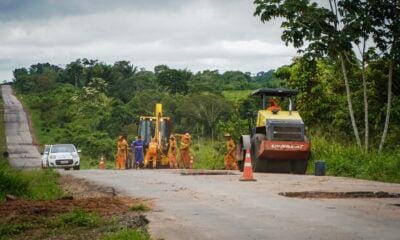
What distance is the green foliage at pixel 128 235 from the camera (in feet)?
29.0

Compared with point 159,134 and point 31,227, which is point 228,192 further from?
point 159,134

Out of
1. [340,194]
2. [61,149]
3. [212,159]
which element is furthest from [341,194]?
[61,149]

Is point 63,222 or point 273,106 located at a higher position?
point 273,106

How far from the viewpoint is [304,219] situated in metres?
10.7

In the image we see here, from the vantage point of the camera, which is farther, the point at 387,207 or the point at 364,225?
the point at 387,207

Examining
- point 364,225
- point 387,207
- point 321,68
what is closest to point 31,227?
point 364,225

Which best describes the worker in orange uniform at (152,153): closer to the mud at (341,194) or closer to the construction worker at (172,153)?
the construction worker at (172,153)

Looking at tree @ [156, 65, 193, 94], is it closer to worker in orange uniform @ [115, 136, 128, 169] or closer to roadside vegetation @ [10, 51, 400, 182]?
roadside vegetation @ [10, 51, 400, 182]

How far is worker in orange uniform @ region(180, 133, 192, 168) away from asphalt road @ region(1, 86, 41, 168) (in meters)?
16.0

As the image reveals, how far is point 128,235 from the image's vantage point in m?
8.98

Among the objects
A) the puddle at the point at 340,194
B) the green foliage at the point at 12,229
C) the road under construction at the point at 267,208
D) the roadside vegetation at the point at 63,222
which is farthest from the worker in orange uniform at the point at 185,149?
the green foliage at the point at 12,229

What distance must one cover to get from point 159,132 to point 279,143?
13062 mm

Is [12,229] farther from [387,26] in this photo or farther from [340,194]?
[387,26]

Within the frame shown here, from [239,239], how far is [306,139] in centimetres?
1615
